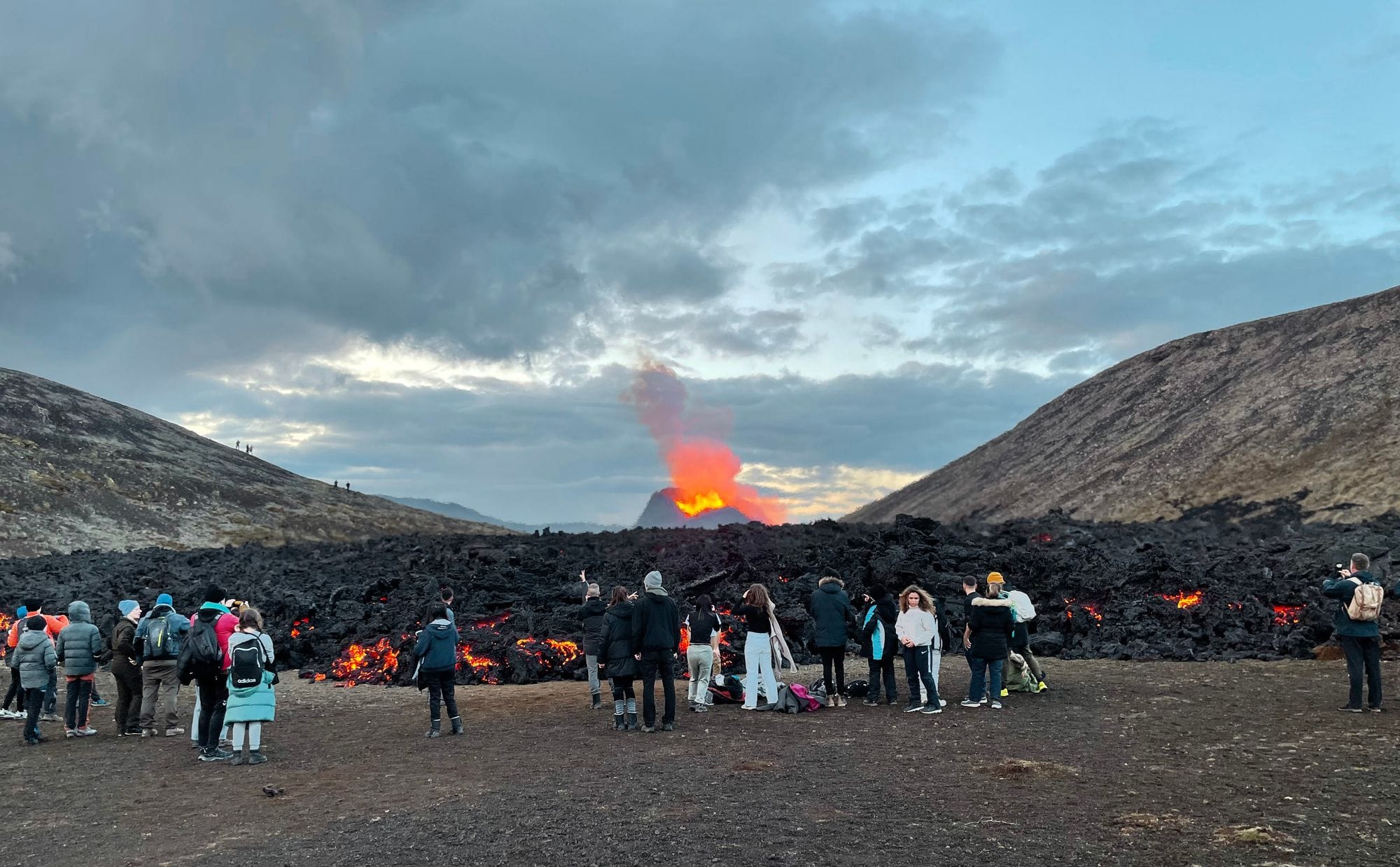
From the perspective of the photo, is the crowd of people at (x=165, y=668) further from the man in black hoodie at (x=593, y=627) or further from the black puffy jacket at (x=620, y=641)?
the man in black hoodie at (x=593, y=627)

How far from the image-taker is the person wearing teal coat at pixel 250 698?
12.6 m

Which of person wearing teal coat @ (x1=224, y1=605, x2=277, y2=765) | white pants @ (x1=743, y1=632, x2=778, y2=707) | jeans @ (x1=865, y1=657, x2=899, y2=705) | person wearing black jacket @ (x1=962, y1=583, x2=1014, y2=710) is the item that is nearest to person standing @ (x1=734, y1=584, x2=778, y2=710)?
white pants @ (x1=743, y1=632, x2=778, y2=707)

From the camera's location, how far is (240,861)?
9.09 m

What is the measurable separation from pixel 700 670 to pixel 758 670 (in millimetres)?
1033

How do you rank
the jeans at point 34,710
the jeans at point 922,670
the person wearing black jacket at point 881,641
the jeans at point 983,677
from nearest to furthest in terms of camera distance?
the jeans at point 34,710 → the jeans at point 922,670 → the jeans at point 983,677 → the person wearing black jacket at point 881,641

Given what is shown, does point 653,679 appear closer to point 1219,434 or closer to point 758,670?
point 758,670

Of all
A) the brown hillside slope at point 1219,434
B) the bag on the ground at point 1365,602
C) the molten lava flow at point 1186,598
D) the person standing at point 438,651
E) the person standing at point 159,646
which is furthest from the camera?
the brown hillside slope at point 1219,434

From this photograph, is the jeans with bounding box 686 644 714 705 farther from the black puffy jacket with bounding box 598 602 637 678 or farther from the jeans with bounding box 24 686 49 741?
the jeans with bounding box 24 686 49 741

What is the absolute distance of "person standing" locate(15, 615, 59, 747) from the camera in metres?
15.0

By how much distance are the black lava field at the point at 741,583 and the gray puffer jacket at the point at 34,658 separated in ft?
28.9

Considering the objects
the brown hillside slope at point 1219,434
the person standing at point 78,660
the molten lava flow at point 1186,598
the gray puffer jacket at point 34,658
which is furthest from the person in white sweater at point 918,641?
Result: the brown hillside slope at point 1219,434

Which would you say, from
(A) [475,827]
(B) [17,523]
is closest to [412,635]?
(A) [475,827]

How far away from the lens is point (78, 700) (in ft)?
52.8

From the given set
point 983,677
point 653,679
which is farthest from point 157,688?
point 983,677
